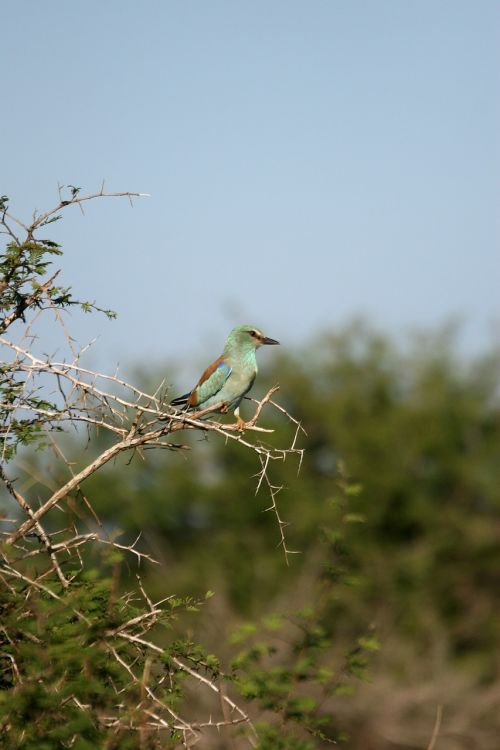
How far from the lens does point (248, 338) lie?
28.8 ft

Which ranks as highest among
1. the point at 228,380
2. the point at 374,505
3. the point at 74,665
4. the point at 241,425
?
the point at 374,505

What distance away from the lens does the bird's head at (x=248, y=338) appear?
8.73 m

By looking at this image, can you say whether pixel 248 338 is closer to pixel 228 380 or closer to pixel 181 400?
pixel 228 380

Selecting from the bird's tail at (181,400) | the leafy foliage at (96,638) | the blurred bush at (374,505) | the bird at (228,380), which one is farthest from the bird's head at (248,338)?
the blurred bush at (374,505)

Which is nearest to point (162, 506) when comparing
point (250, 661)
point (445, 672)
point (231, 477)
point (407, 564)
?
point (231, 477)

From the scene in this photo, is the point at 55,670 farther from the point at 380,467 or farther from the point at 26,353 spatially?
the point at 380,467

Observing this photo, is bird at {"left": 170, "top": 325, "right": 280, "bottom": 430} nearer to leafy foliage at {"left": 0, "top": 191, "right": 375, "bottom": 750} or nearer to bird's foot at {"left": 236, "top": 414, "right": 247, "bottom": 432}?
bird's foot at {"left": 236, "top": 414, "right": 247, "bottom": 432}

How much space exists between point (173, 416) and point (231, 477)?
1012 inches

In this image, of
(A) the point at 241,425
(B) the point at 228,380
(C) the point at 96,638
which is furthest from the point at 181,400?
(C) the point at 96,638

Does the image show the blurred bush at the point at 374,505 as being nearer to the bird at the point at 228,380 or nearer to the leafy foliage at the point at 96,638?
the bird at the point at 228,380

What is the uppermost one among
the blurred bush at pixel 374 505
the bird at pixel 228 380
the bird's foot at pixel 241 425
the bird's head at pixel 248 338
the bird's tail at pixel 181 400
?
the blurred bush at pixel 374 505

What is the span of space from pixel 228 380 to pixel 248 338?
1.98ft

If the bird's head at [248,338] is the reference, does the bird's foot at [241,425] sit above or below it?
below

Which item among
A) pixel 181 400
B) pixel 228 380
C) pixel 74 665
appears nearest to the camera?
pixel 74 665
